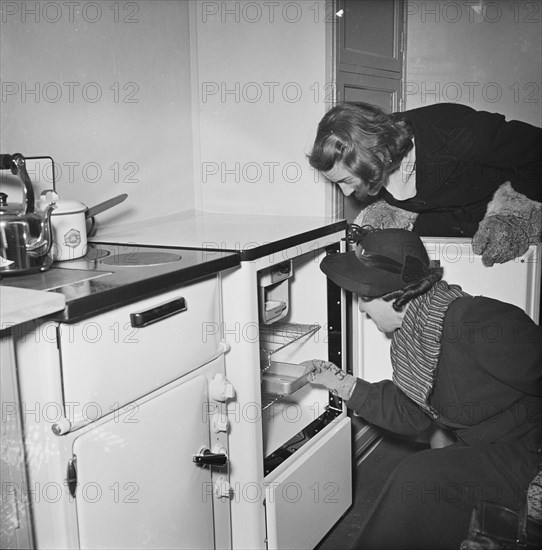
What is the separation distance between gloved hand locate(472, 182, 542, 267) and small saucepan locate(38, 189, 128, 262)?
1186 mm

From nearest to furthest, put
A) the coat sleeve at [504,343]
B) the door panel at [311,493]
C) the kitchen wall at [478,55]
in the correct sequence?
the coat sleeve at [504,343]
the door panel at [311,493]
the kitchen wall at [478,55]

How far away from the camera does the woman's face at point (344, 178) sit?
2.12m

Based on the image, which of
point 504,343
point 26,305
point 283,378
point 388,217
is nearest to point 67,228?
point 26,305

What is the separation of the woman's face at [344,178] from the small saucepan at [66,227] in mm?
794

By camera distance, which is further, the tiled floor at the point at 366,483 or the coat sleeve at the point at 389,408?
the tiled floor at the point at 366,483

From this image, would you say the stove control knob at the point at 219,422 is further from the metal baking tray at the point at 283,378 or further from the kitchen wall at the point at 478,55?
the kitchen wall at the point at 478,55

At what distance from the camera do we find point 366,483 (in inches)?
97.7

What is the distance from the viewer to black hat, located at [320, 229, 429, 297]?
169 centimetres

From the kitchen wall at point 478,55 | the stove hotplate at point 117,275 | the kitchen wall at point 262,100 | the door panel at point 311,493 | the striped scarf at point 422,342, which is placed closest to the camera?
the stove hotplate at point 117,275

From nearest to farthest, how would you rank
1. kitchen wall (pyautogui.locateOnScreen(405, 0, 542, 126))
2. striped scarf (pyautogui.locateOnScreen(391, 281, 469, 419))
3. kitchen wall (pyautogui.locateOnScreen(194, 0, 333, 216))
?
striped scarf (pyautogui.locateOnScreen(391, 281, 469, 419)) < kitchen wall (pyautogui.locateOnScreen(194, 0, 333, 216)) < kitchen wall (pyautogui.locateOnScreen(405, 0, 542, 126))

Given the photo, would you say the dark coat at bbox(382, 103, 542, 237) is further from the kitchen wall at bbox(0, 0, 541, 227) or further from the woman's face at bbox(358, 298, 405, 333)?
the woman's face at bbox(358, 298, 405, 333)

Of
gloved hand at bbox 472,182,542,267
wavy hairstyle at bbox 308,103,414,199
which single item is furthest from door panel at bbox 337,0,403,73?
gloved hand at bbox 472,182,542,267

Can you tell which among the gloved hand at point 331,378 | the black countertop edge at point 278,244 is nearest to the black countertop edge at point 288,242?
the black countertop edge at point 278,244

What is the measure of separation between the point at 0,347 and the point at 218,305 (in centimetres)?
62
